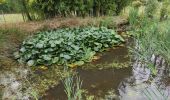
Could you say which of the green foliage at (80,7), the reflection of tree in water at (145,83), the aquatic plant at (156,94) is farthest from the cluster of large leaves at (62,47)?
the aquatic plant at (156,94)

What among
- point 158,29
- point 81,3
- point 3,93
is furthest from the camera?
point 81,3

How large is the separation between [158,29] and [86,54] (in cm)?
191

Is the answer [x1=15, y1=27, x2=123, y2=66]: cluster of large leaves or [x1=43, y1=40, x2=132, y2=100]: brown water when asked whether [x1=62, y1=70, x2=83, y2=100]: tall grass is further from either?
[x1=15, y1=27, x2=123, y2=66]: cluster of large leaves

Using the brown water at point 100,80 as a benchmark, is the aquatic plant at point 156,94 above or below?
above

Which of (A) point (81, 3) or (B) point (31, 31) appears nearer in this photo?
(B) point (31, 31)

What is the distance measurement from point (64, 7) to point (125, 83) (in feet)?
14.7

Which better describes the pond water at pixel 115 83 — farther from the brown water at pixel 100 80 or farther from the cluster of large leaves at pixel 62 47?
the cluster of large leaves at pixel 62 47

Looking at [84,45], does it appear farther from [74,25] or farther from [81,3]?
[81,3]

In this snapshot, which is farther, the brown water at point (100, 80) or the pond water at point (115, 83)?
the brown water at point (100, 80)

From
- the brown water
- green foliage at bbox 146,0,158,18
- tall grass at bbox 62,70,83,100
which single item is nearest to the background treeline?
green foliage at bbox 146,0,158,18

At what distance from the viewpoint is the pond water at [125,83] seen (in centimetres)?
463

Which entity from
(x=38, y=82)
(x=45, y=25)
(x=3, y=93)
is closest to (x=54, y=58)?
(x=38, y=82)

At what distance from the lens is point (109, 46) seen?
7.32 m

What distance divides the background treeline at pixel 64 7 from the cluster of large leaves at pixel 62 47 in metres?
1.81
